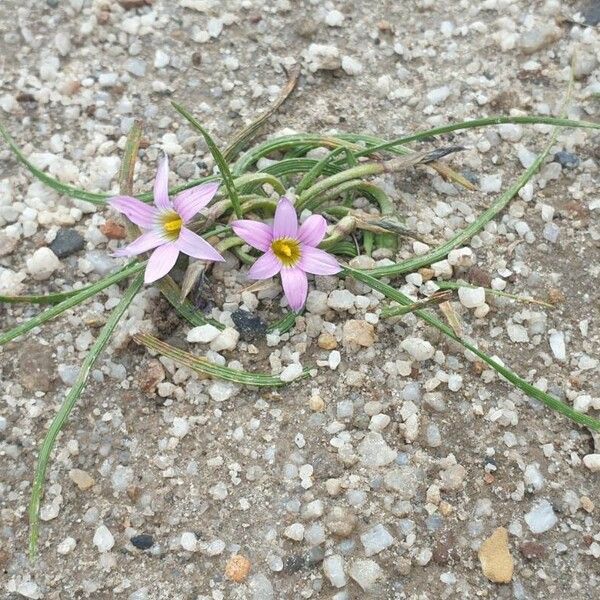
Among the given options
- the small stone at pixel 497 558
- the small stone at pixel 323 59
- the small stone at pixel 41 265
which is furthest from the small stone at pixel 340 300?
the small stone at pixel 323 59

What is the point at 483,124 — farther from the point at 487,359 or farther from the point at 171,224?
the point at 171,224

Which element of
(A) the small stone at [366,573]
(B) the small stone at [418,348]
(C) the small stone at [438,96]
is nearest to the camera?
(A) the small stone at [366,573]

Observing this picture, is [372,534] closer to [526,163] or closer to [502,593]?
[502,593]

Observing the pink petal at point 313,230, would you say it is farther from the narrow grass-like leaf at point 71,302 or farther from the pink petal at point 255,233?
the narrow grass-like leaf at point 71,302

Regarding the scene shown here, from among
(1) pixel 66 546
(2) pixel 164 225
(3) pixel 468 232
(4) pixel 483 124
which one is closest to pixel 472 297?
(3) pixel 468 232

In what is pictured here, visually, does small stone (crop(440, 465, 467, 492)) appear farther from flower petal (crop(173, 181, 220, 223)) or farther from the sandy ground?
flower petal (crop(173, 181, 220, 223))

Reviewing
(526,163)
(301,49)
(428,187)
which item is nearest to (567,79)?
(526,163)

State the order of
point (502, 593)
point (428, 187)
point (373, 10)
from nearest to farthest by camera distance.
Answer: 1. point (502, 593)
2. point (428, 187)
3. point (373, 10)
